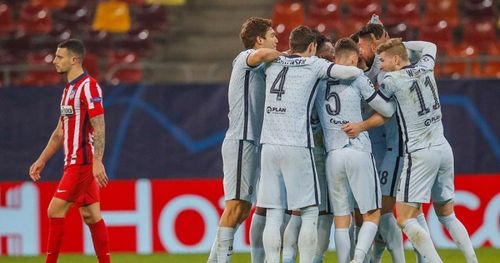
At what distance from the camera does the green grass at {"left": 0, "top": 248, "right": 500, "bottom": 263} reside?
12.4 m

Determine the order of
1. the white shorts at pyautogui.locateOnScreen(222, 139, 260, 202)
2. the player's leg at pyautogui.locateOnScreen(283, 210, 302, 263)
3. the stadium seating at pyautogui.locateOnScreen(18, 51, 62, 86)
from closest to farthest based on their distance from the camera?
the player's leg at pyautogui.locateOnScreen(283, 210, 302, 263), the white shorts at pyautogui.locateOnScreen(222, 139, 260, 202), the stadium seating at pyautogui.locateOnScreen(18, 51, 62, 86)

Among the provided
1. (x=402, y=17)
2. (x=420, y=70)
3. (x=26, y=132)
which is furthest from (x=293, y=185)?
(x=402, y=17)

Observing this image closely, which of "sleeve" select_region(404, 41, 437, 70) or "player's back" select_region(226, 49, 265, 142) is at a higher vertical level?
"sleeve" select_region(404, 41, 437, 70)

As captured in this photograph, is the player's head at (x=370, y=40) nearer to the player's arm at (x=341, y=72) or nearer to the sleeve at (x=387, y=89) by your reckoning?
the sleeve at (x=387, y=89)

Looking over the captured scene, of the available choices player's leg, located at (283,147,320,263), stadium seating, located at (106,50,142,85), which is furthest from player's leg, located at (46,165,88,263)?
stadium seating, located at (106,50,142,85)

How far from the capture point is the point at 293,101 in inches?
376

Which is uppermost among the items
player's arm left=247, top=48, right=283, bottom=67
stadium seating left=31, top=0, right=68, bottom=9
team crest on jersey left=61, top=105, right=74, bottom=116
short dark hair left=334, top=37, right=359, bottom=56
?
stadium seating left=31, top=0, right=68, bottom=9

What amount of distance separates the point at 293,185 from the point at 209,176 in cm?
479

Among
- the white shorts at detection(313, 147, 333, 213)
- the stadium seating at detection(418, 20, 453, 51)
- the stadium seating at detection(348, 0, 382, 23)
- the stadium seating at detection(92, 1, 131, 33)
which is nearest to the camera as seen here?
the white shorts at detection(313, 147, 333, 213)

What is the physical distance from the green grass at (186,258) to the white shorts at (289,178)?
2888 millimetres

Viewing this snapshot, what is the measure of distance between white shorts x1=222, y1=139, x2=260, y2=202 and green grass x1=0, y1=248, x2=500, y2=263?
265cm

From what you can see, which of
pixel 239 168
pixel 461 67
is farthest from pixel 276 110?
pixel 461 67

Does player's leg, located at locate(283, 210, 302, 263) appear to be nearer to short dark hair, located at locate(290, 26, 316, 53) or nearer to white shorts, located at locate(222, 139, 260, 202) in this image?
white shorts, located at locate(222, 139, 260, 202)

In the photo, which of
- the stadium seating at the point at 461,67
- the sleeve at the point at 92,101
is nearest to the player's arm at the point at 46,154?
the sleeve at the point at 92,101
